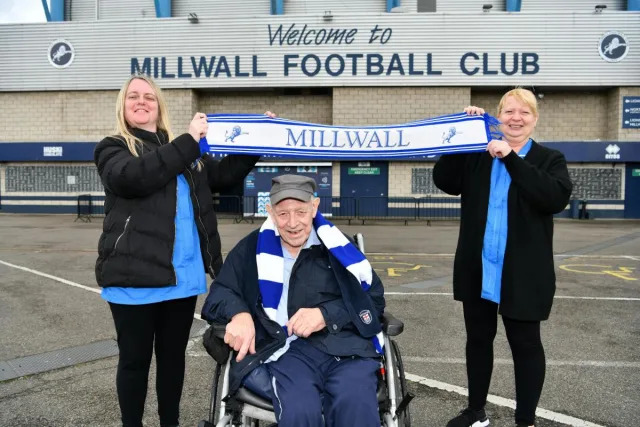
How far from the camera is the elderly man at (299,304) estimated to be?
237 centimetres

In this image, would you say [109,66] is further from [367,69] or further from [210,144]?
[210,144]

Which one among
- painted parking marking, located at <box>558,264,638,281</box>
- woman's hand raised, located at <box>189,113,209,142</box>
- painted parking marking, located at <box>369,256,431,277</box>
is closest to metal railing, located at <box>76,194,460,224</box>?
painted parking marking, located at <box>369,256,431,277</box>

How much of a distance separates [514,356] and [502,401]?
0.78 meters

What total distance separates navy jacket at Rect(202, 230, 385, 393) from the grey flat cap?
27cm

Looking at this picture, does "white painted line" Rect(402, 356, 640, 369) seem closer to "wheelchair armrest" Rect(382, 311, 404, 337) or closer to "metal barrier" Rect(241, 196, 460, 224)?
"wheelchair armrest" Rect(382, 311, 404, 337)

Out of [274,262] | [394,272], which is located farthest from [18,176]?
[274,262]

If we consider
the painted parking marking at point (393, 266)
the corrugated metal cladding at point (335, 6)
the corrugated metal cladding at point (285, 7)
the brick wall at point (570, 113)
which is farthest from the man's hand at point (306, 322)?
the corrugated metal cladding at point (335, 6)

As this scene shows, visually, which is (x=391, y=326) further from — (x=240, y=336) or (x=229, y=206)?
(x=229, y=206)

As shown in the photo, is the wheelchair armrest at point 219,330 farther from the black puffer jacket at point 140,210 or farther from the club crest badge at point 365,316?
the club crest badge at point 365,316

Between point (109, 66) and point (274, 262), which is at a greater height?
point (109, 66)

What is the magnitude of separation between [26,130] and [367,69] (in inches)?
653

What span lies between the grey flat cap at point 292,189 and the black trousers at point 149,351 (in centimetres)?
76

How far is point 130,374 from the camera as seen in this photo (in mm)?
2617

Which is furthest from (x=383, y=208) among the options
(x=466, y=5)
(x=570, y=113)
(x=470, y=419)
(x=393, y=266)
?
(x=470, y=419)
